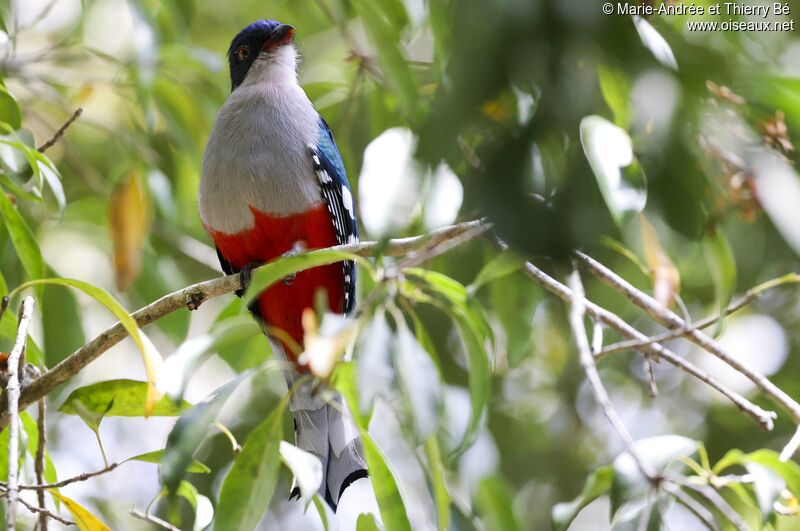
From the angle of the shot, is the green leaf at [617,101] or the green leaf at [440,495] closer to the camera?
the green leaf at [617,101]

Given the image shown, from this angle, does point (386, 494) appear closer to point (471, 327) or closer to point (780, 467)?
point (471, 327)

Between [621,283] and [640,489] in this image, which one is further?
[621,283]

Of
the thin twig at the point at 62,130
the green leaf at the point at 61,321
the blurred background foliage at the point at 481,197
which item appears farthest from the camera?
the green leaf at the point at 61,321

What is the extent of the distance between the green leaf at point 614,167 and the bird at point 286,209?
1.71 meters

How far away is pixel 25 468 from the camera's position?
124 inches

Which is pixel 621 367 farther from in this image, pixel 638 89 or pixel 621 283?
pixel 638 89

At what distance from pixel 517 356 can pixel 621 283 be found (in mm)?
377

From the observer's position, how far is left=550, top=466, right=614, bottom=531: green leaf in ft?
7.80

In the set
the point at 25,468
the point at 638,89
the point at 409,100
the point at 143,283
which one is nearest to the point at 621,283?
the point at 409,100

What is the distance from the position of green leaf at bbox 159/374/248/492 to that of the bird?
50.0 inches

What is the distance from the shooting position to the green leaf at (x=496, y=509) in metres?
2.62

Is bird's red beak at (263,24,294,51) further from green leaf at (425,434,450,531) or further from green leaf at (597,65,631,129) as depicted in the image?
green leaf at (425,434,450,531)

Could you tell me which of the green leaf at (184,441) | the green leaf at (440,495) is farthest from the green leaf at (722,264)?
the green leaf at (184,441)

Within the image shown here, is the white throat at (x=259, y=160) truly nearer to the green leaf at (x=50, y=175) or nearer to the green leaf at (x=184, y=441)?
the green leaf at (x=50, y=175)
